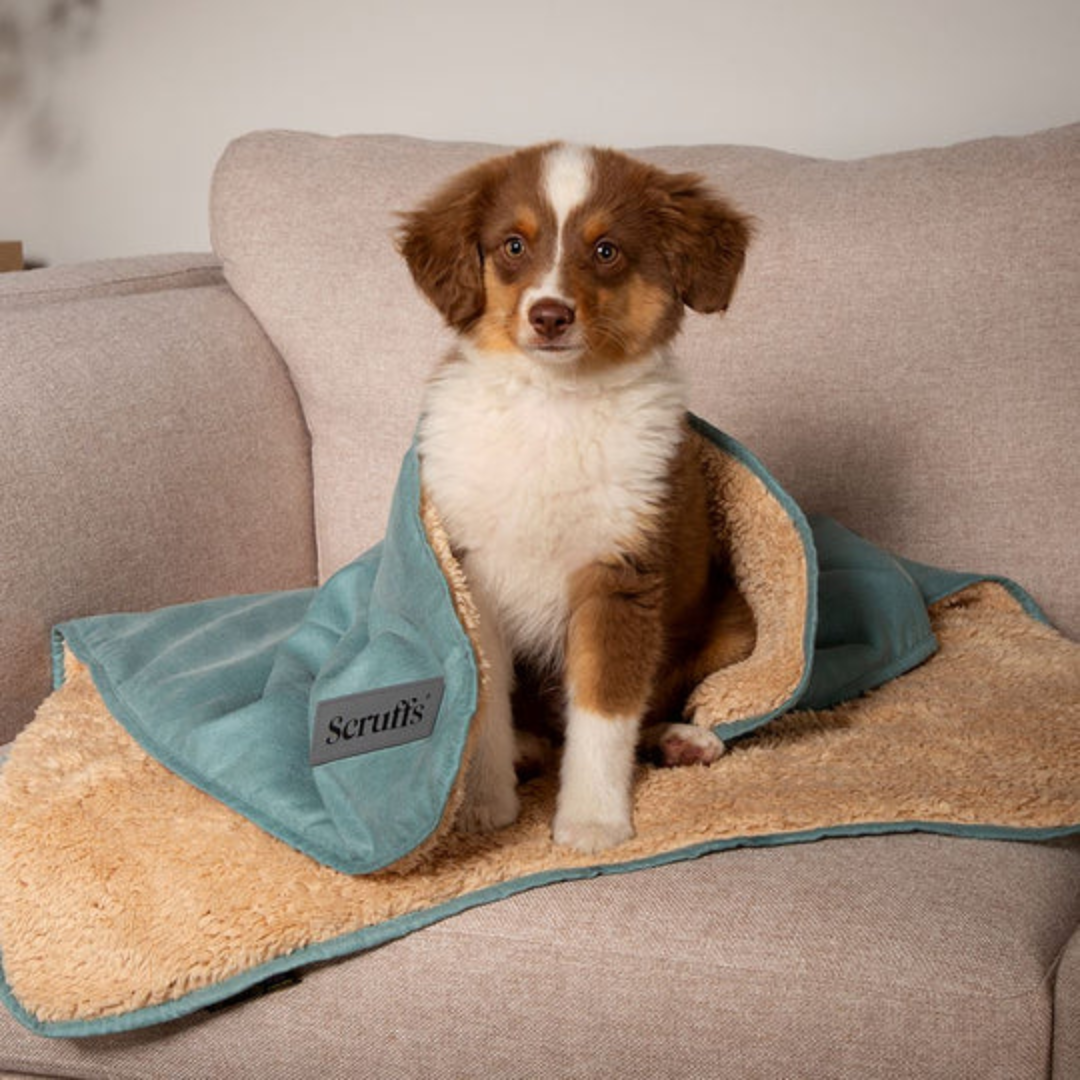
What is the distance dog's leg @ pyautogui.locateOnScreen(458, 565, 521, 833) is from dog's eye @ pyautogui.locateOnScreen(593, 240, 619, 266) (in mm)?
502

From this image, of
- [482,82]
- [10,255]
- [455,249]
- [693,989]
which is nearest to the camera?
[693,989]

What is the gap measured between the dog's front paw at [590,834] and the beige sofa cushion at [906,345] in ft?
3.46

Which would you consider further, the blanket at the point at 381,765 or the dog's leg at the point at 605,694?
the dog's leg at the point at 605,694

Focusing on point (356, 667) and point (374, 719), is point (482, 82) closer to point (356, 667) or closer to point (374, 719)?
point (356, 667)

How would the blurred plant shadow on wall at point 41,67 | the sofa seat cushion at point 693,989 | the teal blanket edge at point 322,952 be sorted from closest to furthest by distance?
the sofa seat cushion at point 693,989, the teal blanket edge at point 322,952, the blurred plant shadow on wall at point 41,67

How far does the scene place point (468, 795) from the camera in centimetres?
193

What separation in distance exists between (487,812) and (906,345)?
1225 millimetres

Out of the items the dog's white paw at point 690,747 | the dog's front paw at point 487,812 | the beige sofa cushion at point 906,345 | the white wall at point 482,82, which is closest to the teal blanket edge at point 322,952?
the dog's front paw at point 487,812

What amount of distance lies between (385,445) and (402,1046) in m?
1.41

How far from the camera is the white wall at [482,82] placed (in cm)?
307

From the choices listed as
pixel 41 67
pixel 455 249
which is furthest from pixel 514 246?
pixel 41 67

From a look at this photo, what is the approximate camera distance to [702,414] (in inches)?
107

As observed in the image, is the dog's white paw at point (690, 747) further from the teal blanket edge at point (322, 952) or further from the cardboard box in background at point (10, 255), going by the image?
the cardboard box in background at point (10, 255)

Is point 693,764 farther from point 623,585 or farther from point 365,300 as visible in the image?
point 365,300
